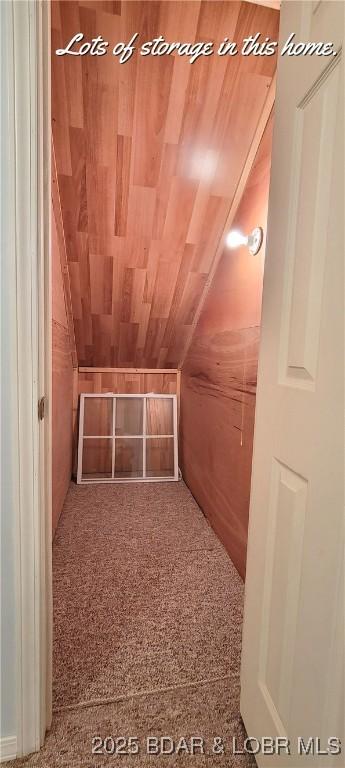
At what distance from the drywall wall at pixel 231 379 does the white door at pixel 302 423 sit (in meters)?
0.68

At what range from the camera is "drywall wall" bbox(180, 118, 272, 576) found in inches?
60.4

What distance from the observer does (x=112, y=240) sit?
6.35ft

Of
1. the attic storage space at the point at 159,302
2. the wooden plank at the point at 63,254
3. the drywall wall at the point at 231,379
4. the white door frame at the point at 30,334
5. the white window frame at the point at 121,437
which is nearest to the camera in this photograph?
the white door frame at the point at 30,334

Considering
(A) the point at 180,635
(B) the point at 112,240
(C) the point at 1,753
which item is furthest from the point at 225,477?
(B) the point at 112,240

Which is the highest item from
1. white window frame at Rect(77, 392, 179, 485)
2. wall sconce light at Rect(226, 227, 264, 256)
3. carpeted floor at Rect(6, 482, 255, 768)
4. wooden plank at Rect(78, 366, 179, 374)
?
wall sconce light at Rect(226, 227, 264, 256)

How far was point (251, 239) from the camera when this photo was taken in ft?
4.99

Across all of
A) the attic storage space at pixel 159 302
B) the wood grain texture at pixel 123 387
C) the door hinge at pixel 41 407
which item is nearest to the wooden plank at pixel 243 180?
the attic storage space at pixel 159 302

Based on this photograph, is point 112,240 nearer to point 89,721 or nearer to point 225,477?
point 225,477

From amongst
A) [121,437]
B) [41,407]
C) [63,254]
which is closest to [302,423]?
[41,407]

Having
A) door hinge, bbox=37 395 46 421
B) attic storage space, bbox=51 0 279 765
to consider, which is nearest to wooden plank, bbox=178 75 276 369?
attic storage space, bbox=51 0 279 765

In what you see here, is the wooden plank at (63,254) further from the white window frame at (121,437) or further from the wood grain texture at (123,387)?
the white window frame at (121,437)

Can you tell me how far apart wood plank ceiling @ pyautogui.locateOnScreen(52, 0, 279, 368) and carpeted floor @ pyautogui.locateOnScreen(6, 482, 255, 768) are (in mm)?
1515

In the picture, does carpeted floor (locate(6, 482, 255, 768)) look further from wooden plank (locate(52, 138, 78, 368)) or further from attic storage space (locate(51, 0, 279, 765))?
wooden plank (locate(52, 138, 78, 368))

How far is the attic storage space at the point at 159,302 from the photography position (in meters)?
1.23
